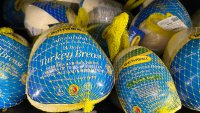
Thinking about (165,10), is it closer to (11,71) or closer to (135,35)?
(135,35)

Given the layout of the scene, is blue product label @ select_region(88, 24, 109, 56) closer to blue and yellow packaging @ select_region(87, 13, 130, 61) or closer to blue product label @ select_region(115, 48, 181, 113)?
blue and yellow packaging @ select_region(87, 13, 130, 61)

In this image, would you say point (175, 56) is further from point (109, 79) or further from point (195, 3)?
point (195, 3)

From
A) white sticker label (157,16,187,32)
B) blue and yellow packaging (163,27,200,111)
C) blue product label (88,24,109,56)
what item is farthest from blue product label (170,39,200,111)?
blue product label (88,24,109,56)

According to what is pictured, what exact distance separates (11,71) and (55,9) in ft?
0.87

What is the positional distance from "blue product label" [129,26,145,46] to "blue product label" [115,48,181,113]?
0.11m

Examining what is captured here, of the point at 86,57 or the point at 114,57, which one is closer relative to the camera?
the point at 86,57

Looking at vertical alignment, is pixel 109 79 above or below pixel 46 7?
below

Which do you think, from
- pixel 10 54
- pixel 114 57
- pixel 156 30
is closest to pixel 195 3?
pixel 156 30

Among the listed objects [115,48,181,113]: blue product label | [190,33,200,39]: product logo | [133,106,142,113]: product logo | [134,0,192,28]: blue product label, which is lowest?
[133,106,142,113]: product logo

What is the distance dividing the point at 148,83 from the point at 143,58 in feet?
0.26

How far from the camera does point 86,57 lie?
2.51 ft

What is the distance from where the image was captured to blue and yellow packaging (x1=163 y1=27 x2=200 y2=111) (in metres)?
0.83

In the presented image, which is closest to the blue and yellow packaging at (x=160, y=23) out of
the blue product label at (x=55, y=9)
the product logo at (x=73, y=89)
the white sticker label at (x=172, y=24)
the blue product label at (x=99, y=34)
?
the white sticker label at (x=172, y=24)

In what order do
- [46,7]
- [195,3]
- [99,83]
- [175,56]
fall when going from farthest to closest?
[195,3], [46,7], [175,56], [99,83]
